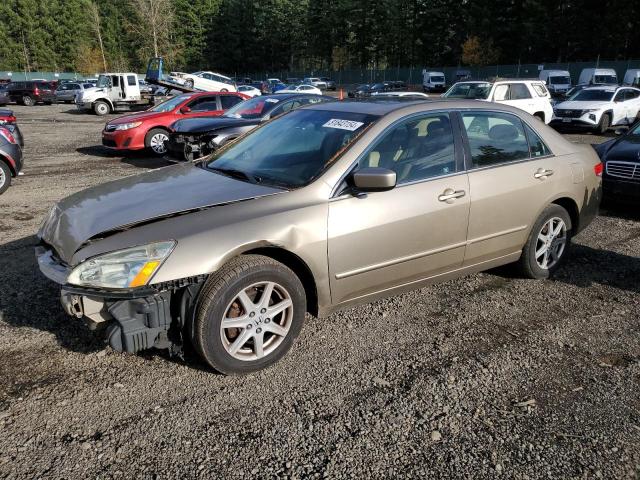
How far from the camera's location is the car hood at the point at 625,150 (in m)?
6.76

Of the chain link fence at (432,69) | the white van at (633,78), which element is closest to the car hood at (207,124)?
the white van at (633,78)

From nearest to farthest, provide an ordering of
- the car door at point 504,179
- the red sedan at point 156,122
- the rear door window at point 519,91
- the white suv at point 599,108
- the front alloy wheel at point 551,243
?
the car door at point 504,179, the front alloy wheel at point 551,243, the red sedan at point 156,122, the rear door window at point 519,91, the white suv at point 599,108

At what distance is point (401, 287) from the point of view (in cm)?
371

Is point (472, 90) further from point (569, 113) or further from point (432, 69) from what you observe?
point (432, 69)

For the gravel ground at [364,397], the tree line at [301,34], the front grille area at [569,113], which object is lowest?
the gravel ground at [364,397]

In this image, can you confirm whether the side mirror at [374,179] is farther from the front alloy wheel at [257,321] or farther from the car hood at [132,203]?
the front alloy wheel at [257,321]

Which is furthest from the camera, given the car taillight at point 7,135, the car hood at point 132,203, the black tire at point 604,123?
the black tire at point 604,123

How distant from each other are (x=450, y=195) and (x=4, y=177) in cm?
775

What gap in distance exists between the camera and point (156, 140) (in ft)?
40.3

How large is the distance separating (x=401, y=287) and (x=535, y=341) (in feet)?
3.41

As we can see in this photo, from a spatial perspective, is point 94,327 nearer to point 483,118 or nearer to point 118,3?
point 483,118

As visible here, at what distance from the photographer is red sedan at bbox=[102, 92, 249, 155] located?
474 inches

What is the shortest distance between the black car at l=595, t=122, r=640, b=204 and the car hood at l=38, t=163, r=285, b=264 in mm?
5556

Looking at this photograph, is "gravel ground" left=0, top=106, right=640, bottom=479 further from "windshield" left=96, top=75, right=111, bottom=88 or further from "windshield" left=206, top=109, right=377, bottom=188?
"windshield" left=96, top=75, right=111, bottom=88
